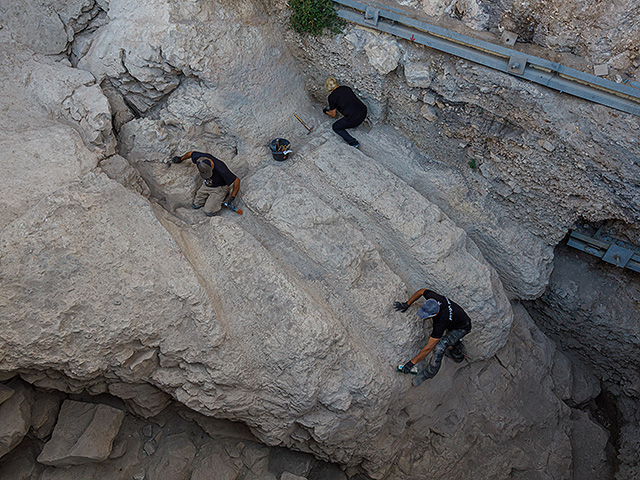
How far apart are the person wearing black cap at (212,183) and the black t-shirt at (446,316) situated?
2.57 m

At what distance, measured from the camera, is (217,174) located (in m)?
5.55

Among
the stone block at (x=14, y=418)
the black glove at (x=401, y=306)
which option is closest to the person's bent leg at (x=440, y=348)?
the black glove at (x=401, y=306)

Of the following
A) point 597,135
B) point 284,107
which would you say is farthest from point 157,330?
point 597,135

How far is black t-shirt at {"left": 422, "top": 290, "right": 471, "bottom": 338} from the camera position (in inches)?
213

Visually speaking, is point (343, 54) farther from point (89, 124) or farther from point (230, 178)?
point (89, 124)

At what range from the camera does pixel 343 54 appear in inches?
242

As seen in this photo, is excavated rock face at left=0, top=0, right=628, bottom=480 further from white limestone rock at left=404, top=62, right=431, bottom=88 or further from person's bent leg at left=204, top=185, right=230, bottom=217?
person's bent leg at left=204, top=185, right=230, bottom=217

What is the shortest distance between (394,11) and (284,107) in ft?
5.86

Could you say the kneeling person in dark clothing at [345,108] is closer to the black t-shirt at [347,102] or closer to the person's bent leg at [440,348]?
the black t-shirt at [347,102]

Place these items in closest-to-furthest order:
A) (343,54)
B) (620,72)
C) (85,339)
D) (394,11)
A: (85,339)
(620,72)
(394,11)
(343,54)

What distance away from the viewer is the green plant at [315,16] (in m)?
5.99

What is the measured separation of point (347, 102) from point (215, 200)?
6.86 feet

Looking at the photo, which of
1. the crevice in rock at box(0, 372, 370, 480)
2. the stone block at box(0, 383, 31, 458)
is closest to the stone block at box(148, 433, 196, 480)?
the crevice in rock at box(0, 372, 370, 480)

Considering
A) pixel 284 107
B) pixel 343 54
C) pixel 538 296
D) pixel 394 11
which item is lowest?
pixel 538 296
